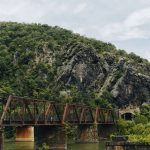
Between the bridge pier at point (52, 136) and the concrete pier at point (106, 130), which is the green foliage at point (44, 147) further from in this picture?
the concrete pier at point (106, 130)

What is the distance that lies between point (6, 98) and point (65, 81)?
338ft

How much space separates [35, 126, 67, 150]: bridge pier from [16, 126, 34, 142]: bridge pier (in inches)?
723

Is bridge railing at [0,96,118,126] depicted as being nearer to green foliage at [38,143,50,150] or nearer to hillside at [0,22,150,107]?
green foliage at [38,143,50,150]

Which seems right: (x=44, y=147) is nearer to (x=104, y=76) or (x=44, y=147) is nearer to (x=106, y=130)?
(x=106, y=130)

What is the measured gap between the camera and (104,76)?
191 meters

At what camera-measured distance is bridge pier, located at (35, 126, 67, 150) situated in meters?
103

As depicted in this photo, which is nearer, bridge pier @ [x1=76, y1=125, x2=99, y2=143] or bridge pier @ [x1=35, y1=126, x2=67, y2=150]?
bridge pier @ [x1=35, y1=126, x2=67, y2=150]

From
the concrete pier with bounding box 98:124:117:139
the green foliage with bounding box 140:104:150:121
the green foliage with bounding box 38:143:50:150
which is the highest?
the green foliage with bounding box 140:104:150:121

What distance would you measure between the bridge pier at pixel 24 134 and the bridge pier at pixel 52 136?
1837 centimetres

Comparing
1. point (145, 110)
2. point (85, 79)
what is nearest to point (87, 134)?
point (145, 110)

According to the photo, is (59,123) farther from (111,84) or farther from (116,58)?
(116,58)

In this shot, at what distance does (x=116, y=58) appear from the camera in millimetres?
198125

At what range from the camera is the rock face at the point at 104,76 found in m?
184

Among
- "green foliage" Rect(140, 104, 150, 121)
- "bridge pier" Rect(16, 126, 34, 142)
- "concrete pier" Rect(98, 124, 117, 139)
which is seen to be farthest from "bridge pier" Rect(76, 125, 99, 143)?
"green foliage" Rect(140, 104, 150, 121)
